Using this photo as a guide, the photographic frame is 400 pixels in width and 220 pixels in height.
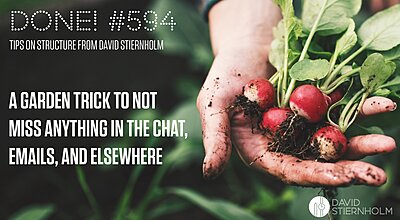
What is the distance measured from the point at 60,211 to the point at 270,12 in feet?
2.57

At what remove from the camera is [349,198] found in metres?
1.19

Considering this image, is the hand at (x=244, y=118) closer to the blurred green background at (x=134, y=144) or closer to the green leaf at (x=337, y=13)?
the green leaf at (x=337, y=13)

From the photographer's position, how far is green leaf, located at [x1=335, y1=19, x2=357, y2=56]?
3.33ft

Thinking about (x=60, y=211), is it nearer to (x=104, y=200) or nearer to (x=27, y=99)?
(x=104, y=200)

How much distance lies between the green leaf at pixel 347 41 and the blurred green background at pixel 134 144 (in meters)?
0.33

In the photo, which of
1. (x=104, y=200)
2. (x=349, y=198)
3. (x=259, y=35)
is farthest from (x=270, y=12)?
(x=104, y=200)

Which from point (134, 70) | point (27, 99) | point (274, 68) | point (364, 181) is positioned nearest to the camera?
point (364, 181)

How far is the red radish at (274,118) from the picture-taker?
98 centimetres

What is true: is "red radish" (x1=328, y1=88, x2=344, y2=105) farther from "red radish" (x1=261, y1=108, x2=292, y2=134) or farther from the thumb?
the thumb

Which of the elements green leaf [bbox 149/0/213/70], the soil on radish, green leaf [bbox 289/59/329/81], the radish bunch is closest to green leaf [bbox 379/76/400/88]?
the radish bunch

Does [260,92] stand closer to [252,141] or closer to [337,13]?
[252,141]

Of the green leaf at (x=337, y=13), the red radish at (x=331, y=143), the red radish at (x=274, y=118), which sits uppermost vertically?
the green leaf at (x=337, y=13)

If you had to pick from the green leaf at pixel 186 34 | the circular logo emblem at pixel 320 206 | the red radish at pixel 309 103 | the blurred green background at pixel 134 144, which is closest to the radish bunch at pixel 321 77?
the red radish at pixel 309 103

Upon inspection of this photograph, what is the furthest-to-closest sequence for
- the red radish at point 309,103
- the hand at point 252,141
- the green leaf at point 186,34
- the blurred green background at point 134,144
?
the green leaf at point 186,34 → the blurred green background at point 134,144 → the red radish at point 309,103 → the hand at point 252,141
